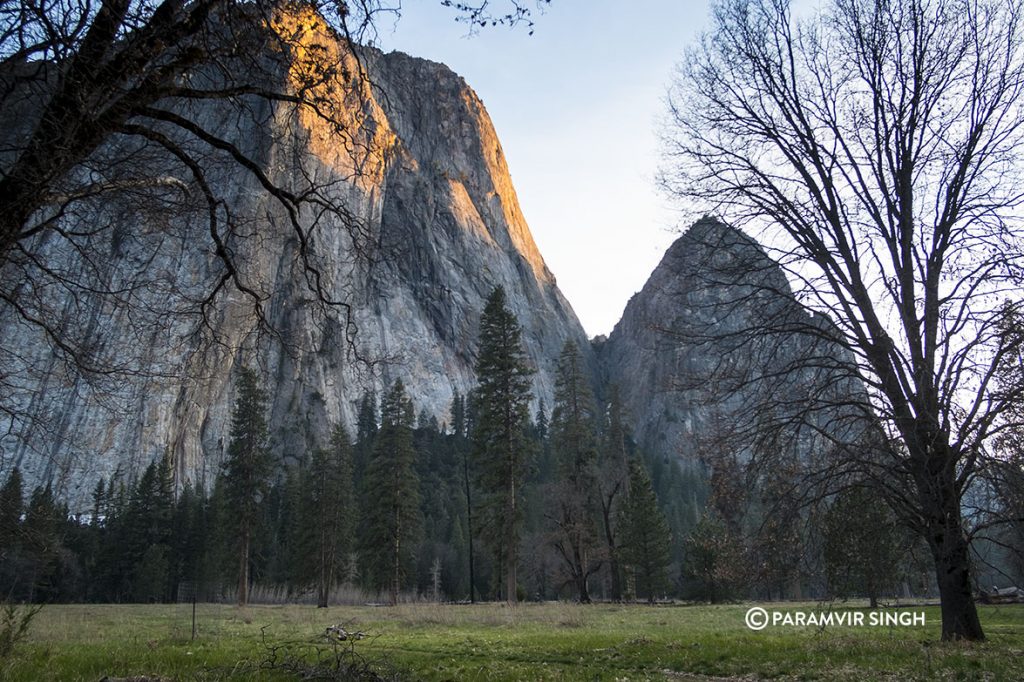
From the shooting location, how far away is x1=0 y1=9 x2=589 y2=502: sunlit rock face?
660 centimetres

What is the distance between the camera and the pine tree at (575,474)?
1253 inches

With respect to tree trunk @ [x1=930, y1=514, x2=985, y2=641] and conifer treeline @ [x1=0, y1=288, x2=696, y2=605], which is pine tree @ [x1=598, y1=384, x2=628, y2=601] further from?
tree trunk @ [x1=930, y1=514, x2=985, y2=641]

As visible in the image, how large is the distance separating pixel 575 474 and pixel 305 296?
734 inches

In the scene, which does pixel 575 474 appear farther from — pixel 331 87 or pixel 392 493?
pixel 331 87

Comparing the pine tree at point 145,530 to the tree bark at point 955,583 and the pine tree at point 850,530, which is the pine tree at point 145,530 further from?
the tree bark at point 955,583

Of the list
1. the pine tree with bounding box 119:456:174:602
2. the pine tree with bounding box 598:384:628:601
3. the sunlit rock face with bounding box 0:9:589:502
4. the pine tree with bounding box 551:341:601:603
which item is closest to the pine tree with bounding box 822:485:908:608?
the sunlit rock face with bounding box 0:9:589:502

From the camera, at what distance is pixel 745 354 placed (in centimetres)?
993

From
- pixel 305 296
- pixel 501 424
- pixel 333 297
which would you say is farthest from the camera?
pixel 501 424

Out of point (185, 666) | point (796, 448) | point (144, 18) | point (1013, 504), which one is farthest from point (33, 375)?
point (1013, 504)

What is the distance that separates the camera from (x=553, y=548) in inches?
1387

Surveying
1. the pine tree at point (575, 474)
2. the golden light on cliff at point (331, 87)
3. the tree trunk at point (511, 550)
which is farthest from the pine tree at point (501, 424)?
the golden light on cliff at point (331, 87)

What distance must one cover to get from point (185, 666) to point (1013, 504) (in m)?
9.33

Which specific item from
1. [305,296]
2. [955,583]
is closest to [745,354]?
[955,583]

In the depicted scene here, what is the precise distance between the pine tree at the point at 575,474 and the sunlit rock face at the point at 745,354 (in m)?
22.3
